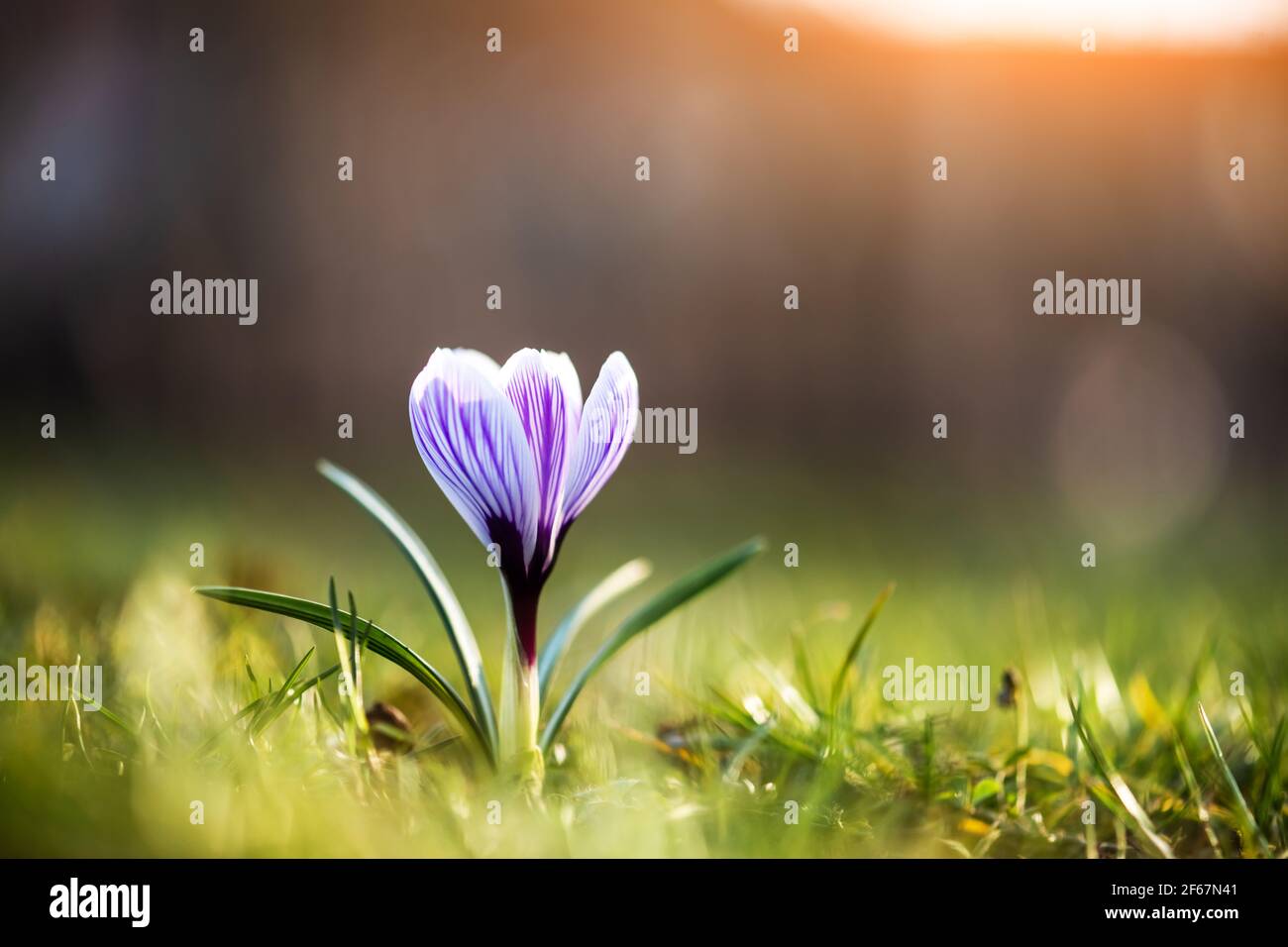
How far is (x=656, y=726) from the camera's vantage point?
789 mm

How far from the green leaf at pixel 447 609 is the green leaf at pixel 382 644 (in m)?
0.01

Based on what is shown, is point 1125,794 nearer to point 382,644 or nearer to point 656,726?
point 656,726

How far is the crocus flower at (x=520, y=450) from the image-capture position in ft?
1.98

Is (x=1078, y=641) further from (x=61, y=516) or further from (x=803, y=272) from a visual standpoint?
(x=61, y=516)

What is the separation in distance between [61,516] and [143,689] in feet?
1.91

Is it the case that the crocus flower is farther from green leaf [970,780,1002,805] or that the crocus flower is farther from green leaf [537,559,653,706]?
green leaf [970,780,1002,805]

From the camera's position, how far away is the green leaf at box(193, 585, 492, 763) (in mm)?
646

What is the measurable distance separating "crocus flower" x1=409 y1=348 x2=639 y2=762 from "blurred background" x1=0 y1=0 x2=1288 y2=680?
1.78 ft
